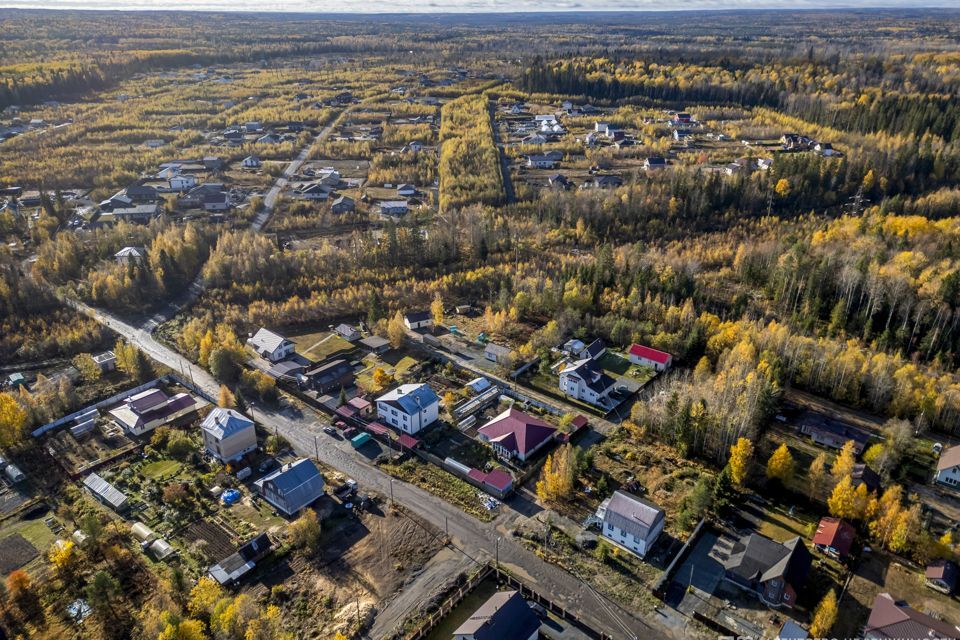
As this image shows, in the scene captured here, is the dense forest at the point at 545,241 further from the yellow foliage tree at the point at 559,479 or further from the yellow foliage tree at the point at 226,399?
the yellow foliage tree at the point at 559,479

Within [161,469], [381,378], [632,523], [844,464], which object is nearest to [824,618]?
[632,523]

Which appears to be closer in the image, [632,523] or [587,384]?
[632,523]

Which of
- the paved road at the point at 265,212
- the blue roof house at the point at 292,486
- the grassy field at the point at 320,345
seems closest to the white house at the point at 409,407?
the blue roof house at the point at 292,486

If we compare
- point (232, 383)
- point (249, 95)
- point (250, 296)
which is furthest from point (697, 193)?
point (249, 95)

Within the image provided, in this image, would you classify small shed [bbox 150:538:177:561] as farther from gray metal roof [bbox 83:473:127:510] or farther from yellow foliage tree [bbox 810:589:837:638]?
yellow foliage tree [bbox 810:589:837:638]

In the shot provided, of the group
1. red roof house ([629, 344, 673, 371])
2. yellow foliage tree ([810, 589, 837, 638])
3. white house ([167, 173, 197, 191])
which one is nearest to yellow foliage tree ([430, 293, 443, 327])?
red roof house ([629, 344, 673, 371])

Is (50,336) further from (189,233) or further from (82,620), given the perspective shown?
(82,620)

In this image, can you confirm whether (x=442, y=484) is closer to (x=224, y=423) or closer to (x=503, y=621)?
(x=503, y=621)
